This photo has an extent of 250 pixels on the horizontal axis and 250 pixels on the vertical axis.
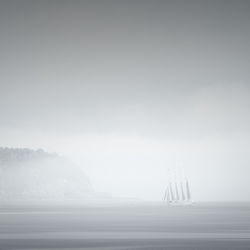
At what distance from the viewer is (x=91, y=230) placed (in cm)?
11612

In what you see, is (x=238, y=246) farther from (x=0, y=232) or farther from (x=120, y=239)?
(x=0, y=232)

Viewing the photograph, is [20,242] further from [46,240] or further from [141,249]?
[141,249]

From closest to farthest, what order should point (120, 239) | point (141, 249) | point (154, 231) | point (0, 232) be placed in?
point (141, 249) < point (120, 239) < point (0, 232) < point (154, 231)

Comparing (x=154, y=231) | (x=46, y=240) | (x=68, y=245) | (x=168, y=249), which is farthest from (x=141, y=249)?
(x=154, y=231)

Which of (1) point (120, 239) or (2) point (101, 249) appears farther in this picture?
(1) point (120, 239)

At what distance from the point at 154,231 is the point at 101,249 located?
117 feet

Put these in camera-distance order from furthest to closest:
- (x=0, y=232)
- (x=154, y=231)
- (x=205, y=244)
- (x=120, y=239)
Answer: (x=154, y=231)
(x=0, y=232)
(x=120, y=239)
(x=205, y=244)

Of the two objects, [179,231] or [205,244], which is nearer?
[205,244]

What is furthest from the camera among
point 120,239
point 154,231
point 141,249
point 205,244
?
point 154,231

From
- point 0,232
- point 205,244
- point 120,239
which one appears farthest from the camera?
point 0,232

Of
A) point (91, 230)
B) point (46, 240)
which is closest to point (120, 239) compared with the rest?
point (46, 240)

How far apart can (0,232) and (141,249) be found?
125 feet

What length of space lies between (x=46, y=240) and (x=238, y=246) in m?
33.6

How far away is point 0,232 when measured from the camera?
350ft
